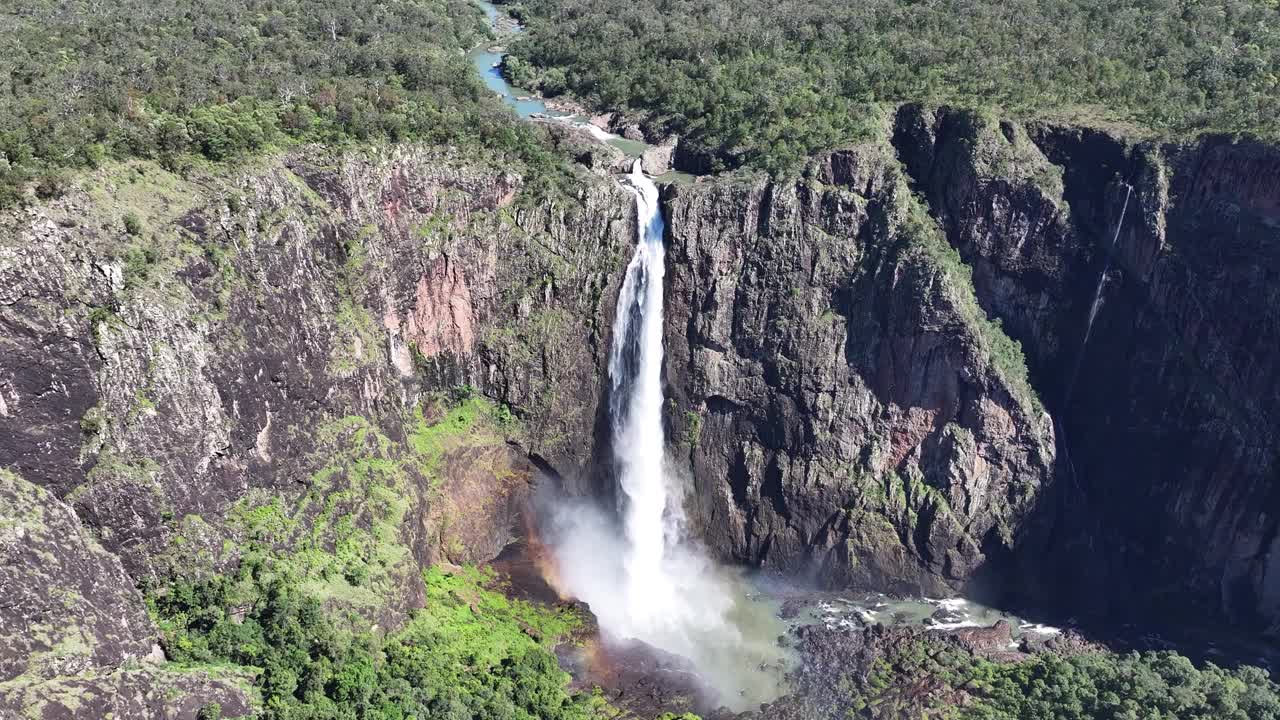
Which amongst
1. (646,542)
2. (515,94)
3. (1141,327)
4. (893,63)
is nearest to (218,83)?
(515,94)

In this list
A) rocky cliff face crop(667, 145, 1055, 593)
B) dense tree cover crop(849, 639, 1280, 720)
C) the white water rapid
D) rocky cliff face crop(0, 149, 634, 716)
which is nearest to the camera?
rocky cliff face crop(0, 149, 634, 716)

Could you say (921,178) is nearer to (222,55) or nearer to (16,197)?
(222,55)

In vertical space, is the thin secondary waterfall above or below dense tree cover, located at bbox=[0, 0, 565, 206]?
below

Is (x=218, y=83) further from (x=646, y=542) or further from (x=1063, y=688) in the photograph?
(x=1063, y=688)

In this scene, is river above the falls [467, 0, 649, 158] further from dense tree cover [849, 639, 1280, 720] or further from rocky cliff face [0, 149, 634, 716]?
dense tree cover [849, 639, 1280, 720]

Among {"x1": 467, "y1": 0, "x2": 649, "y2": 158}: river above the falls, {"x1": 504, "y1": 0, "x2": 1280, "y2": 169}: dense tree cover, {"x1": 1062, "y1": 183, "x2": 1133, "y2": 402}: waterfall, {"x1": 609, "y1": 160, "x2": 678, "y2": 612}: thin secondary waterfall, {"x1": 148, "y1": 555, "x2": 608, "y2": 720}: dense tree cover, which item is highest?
{"x1": 504, "y1": 0, "x2": 1280, "y2": 169}: dense tree cover

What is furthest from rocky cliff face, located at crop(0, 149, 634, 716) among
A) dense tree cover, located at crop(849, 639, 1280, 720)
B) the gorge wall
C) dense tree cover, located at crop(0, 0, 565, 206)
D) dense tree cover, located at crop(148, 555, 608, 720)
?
dense tree cover, located at crop(849, 639, 1280, 720)

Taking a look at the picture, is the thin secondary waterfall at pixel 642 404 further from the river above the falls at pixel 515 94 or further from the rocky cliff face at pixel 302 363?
the river above the falls at pixel 515 94

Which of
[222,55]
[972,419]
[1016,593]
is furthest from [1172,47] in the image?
[222,55]
